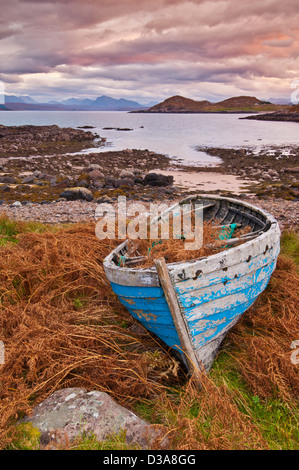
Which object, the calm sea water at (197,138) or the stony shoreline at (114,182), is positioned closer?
the stony shoreline at (114,182)

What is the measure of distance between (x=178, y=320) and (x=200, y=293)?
394mm

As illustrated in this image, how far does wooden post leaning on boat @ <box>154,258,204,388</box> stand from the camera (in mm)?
3559

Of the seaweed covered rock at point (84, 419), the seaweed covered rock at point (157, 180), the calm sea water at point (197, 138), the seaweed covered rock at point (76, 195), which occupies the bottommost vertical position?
the seaweed covered rock at point (84, 419)

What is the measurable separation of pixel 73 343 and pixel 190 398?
5.37 feet

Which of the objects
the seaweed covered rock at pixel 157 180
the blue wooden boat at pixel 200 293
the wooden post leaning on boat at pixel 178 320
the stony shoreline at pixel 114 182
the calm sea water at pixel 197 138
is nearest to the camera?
the wooden post leaning on boat at pixel 178 320

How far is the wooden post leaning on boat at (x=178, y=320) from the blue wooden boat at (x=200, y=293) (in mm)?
14

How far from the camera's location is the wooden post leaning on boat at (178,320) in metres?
3.56

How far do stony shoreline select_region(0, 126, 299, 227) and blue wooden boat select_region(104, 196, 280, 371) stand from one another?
8.07 m

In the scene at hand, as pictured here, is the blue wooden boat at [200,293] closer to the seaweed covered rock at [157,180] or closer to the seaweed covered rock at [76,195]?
the seaweed covered rock at [76,195]

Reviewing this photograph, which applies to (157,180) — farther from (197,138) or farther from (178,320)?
(197,138)

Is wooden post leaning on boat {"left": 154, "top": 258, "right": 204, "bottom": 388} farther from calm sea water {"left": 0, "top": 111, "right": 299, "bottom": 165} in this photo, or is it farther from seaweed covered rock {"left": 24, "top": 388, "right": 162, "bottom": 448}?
calm sea water {"left": 0, "top": 111, "right": 299, "bottom": 165}

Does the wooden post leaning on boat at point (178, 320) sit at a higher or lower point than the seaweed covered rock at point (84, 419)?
higher

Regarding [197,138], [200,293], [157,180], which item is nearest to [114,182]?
[157,180]

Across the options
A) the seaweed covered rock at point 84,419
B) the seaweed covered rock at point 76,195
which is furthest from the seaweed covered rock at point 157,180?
the seaweed covered rock at point 84,419
